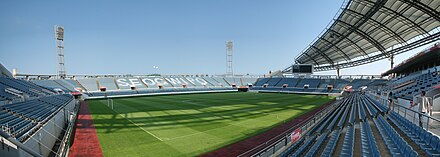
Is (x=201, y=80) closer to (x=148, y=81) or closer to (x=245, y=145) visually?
(x=148, y=81)

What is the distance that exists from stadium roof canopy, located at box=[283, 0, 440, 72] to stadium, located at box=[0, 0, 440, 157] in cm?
14

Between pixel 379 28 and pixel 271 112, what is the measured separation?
76.6ft

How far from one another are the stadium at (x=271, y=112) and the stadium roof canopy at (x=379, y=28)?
0.14 m

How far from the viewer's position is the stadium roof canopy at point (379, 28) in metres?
24.6

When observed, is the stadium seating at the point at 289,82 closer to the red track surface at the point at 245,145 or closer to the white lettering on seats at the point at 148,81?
the white lettering on seats at the point at 148,81

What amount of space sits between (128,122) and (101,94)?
101 ft

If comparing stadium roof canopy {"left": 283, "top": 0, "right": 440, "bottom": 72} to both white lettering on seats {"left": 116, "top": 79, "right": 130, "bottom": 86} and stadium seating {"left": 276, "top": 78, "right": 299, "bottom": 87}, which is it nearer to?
stadium seating {"left": 276, "top": 78, "right": 299, "bottom": 87}

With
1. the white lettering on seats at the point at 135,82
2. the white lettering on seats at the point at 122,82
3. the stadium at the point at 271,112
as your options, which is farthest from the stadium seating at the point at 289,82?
the white lettering on seats at the point at 122,82

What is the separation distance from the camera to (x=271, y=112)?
23344 millimetres

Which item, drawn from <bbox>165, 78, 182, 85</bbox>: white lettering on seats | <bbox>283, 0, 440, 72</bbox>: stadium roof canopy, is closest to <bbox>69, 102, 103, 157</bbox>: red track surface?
<bbox>283, 0, 440, 72</bbox>: stadium roof canopy

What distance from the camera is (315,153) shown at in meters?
8.04

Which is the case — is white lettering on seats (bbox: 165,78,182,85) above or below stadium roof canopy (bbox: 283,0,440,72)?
below

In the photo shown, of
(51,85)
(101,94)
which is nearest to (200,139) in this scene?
(101,94)

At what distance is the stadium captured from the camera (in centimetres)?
909
